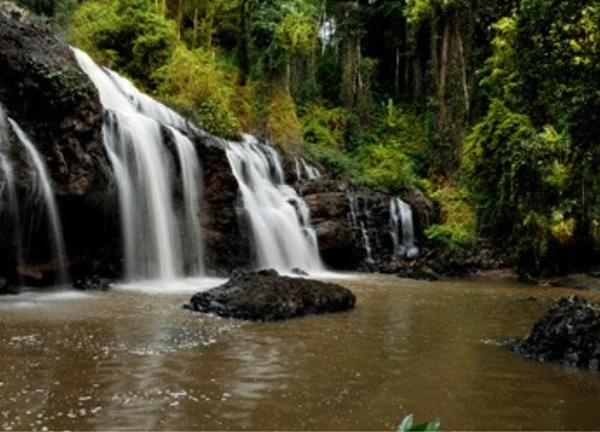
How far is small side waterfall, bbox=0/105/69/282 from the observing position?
40.2 feet

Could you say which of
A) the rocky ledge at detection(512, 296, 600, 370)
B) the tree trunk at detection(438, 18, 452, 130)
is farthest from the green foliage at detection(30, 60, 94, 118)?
the tree trunk at detection(438, 18, 452, 130)

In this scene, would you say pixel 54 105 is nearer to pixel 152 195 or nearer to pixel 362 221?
pixel 152 195

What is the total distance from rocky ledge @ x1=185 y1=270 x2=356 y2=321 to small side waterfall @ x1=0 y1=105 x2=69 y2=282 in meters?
4.46

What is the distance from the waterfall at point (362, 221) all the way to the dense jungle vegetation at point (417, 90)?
94.2 inches

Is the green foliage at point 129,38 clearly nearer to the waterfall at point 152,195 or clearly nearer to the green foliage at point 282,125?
the green foliage at point 282,125

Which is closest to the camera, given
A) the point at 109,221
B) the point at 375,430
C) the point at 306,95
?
the point at 375,430

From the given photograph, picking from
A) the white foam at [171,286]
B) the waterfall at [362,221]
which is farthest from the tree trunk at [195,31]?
the white foam at [171,286]

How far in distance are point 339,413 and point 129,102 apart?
15.9 metres

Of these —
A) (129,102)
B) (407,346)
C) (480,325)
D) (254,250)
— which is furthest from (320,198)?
(407,346)

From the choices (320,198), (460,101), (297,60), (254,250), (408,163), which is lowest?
(254,250)

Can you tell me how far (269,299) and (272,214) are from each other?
1080 centimetres

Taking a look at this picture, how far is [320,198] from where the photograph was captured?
22.8m

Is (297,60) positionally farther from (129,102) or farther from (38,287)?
(38,287)

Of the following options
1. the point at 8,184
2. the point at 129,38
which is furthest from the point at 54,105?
the point at 129,38
